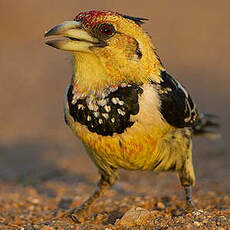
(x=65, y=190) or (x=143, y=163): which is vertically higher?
(x=143, y=163)

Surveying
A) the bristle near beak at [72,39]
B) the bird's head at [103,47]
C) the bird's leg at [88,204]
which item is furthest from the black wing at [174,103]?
the bird's leg at [88,204]

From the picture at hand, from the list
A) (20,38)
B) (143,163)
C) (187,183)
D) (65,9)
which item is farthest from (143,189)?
(65,9)

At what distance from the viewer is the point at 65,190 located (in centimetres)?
609

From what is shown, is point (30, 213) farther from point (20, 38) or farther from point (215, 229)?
point (20, 38)

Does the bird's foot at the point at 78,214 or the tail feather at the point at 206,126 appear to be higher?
the tail feather at the point at 206,126

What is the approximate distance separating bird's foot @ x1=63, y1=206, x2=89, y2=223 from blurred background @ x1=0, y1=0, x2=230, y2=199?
1533 mm

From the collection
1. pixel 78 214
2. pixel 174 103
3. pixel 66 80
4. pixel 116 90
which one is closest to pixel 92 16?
pixel 116 90

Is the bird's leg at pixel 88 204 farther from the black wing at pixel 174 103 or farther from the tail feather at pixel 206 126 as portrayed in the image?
the tail feather at pixel 206 126

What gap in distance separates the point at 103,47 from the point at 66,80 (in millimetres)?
7899

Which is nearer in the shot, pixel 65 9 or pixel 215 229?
pixel 215 229

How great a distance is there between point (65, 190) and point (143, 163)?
2.11 meters

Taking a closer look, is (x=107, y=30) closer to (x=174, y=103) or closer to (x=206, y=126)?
(x=174, y=103)

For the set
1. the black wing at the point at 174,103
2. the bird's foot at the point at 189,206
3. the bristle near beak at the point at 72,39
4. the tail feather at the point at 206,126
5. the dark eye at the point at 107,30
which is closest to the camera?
the bristle near beak at the point at 72,39

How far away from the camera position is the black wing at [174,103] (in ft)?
13.3
